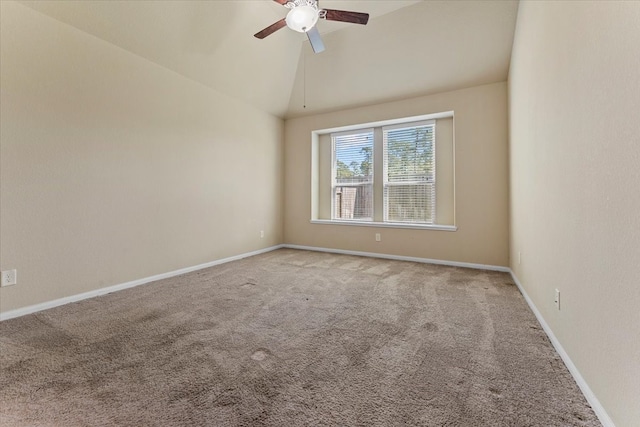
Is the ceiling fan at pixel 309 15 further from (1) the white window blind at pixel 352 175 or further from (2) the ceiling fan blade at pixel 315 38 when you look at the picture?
(1) the white window blind at pixel 352 175

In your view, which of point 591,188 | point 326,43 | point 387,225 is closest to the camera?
point 591,188

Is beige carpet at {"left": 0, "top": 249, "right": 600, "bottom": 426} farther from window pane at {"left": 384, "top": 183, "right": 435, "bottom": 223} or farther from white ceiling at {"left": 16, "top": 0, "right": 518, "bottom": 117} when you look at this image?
white ceiling at {"left": 16, "top": 0, "right": 518, "bottom": 117}

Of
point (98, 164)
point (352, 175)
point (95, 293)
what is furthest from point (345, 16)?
point (95, 293)

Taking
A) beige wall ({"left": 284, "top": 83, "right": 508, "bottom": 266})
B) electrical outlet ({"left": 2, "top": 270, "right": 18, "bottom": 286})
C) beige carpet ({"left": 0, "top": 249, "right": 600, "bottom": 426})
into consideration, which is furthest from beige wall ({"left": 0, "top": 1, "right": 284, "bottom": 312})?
beige wall ({"left": 284, "top": 83, "right": 508, "bottom": 266})

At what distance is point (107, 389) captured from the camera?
4.25 feet

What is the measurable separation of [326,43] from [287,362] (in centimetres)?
389

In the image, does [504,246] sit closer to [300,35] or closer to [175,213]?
[300,35]

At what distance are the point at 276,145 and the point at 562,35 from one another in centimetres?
423

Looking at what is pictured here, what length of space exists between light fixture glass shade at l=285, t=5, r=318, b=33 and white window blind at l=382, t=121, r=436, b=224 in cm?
253

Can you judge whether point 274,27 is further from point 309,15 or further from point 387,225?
point 387,225

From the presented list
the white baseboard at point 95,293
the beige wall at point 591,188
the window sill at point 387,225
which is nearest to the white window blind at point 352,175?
the window sill at point 387,225

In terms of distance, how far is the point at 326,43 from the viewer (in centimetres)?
367

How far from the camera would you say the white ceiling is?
2.69 m

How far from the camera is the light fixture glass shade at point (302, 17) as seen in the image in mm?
2229
